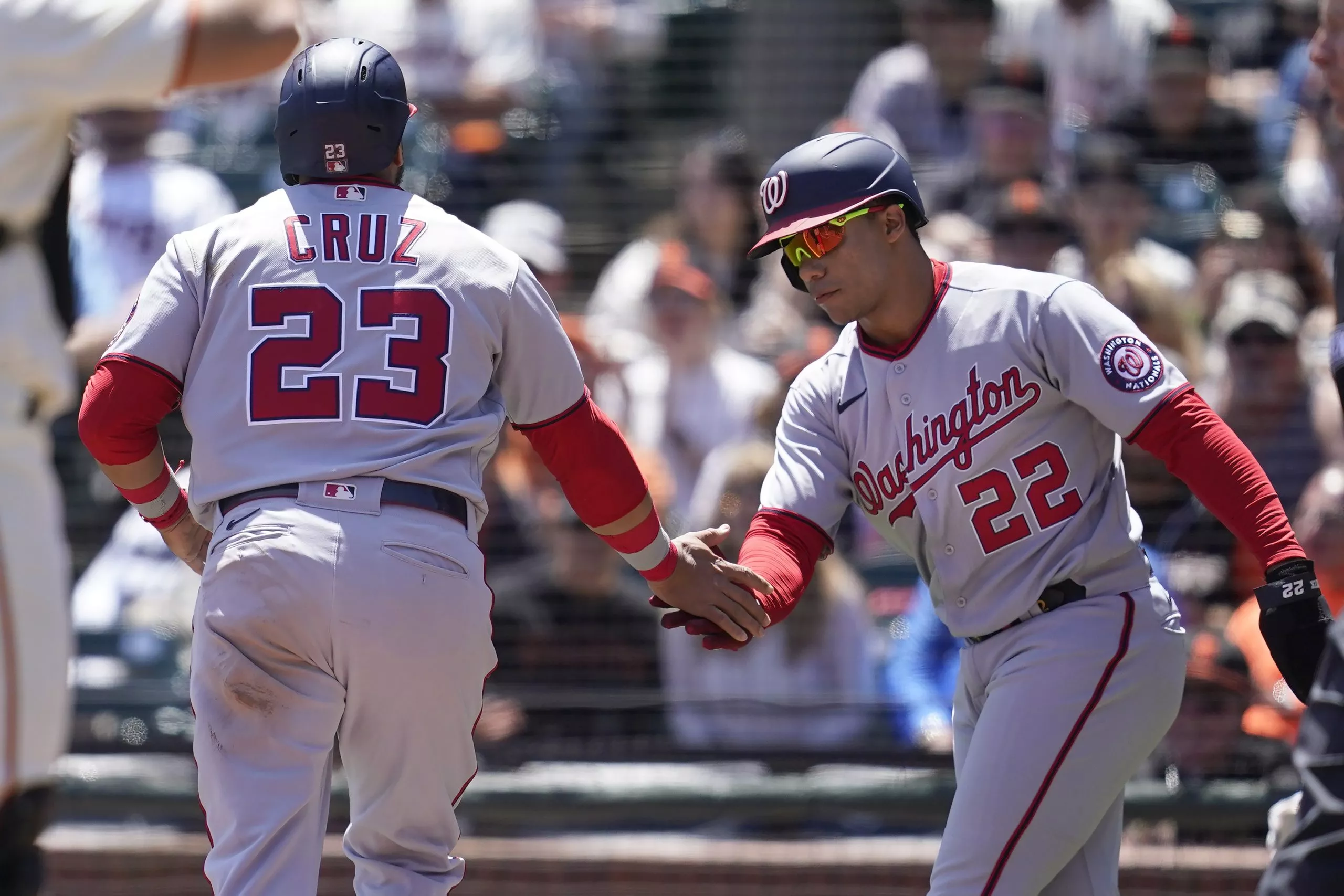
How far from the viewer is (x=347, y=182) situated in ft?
9.81

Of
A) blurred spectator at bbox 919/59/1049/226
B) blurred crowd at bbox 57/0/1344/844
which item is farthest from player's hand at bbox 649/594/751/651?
blurred spectator at bbox 919/59/1049/226

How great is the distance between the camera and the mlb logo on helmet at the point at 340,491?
2764 mm

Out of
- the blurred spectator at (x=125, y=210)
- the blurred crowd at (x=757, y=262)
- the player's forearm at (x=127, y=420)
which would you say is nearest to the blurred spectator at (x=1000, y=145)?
the blurred crowd at (x=757, y=262)

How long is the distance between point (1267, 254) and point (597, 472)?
13.5ft

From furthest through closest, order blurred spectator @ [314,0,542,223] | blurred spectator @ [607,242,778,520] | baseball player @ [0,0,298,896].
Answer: blurred spectator @ [314,0,542,223], blurred spectator @ [607,242,778,520], baseball player @ [0,0,298,896]

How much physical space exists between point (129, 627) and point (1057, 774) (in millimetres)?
4250

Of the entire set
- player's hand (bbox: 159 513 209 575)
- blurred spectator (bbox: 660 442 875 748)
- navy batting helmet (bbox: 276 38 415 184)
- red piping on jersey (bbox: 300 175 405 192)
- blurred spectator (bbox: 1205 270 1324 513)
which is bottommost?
blurred spectator (bbox: 660 442 875 748)

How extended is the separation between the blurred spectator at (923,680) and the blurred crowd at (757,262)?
0.01 metres

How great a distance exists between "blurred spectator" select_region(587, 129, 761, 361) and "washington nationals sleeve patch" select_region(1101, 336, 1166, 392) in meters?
3.76

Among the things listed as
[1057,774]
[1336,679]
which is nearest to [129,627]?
[1057,774]

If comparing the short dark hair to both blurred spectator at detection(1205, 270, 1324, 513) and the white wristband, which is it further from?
the white wristband

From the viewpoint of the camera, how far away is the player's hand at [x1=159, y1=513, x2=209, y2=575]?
3.14 m

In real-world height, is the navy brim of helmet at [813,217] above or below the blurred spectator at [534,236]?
above

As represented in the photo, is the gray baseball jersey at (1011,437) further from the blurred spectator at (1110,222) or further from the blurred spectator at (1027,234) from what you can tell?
the blurred spectator at (1110,222)
